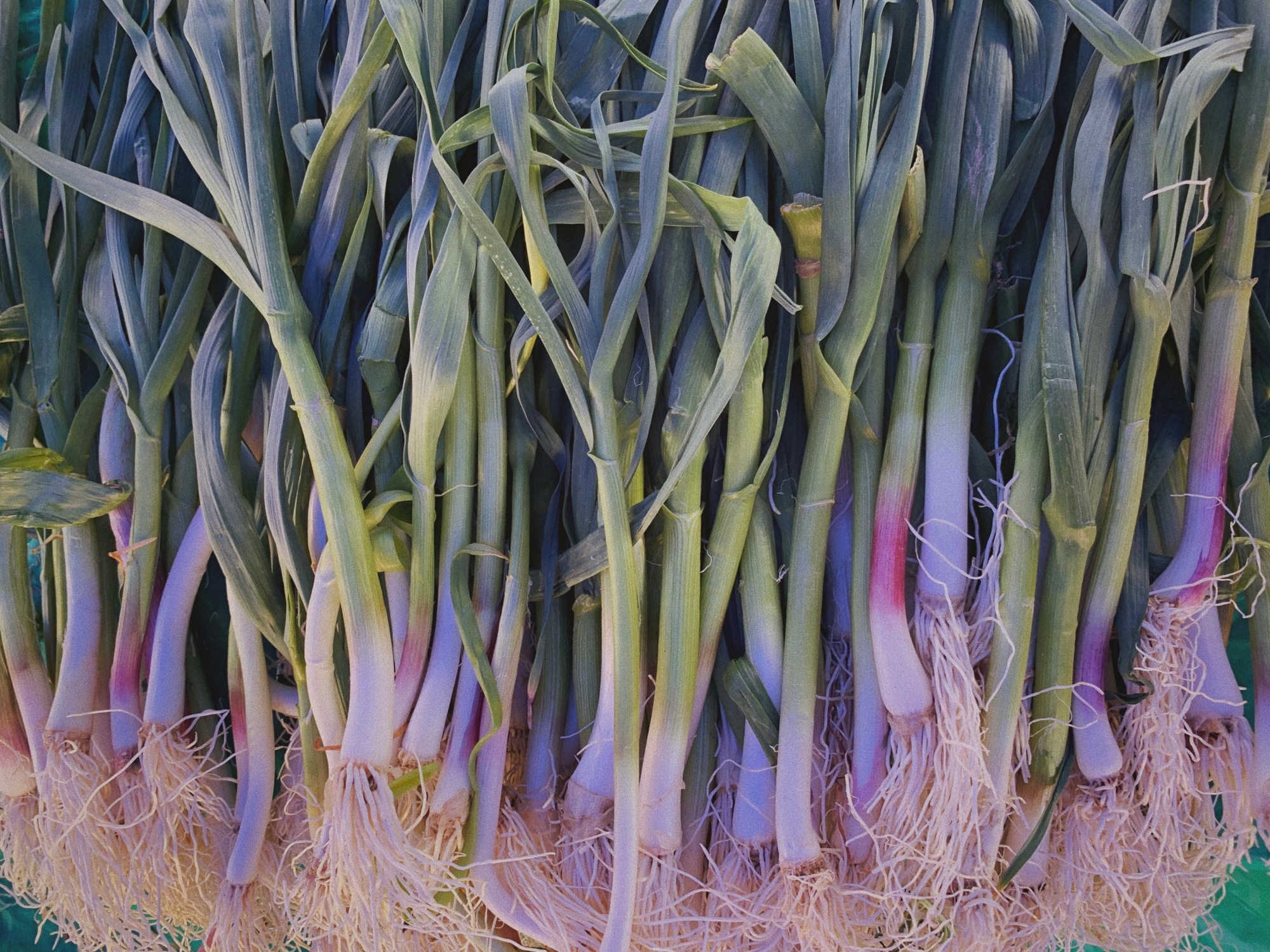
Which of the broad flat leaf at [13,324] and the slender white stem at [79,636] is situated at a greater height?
the broad flat leaf at [13,324]

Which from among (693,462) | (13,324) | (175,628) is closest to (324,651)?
(175,628)

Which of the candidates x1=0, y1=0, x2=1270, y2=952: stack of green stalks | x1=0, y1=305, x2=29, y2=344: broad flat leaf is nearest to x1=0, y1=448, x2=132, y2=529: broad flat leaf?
x1=0, y1=0, x2=1270, y2=952: stack of green stalks

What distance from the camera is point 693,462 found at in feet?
2.07

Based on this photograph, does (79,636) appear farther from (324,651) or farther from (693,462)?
(693,462)

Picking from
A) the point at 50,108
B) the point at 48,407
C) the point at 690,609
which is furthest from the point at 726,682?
the point at 50,108

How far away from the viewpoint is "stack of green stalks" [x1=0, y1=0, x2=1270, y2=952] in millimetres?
613

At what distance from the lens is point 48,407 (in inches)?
29.3

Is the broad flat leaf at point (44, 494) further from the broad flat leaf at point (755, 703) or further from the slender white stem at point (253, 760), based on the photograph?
the broad flat leaf at point (755, 703)

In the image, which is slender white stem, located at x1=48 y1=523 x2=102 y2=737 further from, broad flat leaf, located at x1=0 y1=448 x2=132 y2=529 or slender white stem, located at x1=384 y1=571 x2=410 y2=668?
slender white stem, located at x1=384 y1=571 x2=410 y2=668

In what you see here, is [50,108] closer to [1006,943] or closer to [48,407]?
[48,407]

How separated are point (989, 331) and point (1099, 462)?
139mm

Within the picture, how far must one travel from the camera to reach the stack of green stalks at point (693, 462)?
24.1 inches

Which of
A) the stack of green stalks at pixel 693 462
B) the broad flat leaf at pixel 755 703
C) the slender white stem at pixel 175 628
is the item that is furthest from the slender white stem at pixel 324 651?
the broad flat leaf at pixel 755 703

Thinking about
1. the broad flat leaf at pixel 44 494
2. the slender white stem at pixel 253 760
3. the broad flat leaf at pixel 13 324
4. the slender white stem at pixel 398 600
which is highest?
the broad flat leaf at pixel 13 324
